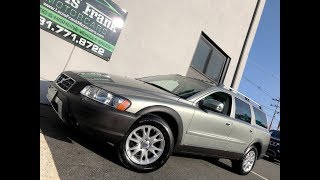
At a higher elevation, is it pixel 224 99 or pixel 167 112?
pixel 224 99

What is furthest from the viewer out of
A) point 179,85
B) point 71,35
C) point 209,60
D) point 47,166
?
point 209,60

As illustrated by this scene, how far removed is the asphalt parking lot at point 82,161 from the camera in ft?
13.0

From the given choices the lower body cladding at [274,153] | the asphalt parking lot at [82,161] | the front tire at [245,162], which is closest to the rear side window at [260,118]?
the front tire at [245,162]

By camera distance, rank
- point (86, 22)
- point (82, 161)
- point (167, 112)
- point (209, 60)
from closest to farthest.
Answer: point (82, 161)
point (167, 112)
point (86, 22)
point (209, 60)

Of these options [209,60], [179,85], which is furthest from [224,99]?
[209,60]

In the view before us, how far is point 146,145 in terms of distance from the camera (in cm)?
484

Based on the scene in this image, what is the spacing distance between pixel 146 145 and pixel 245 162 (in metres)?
3.40

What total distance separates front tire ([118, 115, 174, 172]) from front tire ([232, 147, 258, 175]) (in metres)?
2.89

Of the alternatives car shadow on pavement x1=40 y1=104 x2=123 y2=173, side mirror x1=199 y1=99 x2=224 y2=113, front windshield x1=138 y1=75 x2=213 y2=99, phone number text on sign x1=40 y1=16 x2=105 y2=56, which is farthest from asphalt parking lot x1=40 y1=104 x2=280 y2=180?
phone number text on sign x1=40 y1=16 x2=105 y2=56

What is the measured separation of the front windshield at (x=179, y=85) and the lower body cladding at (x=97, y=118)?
4.48 feet

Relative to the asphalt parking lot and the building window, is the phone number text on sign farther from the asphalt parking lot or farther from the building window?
the building window

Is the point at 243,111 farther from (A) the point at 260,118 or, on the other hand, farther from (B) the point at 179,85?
(B) the point at 179,85
